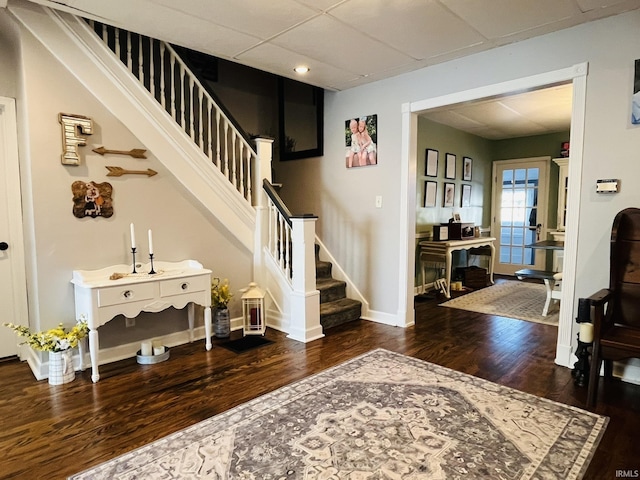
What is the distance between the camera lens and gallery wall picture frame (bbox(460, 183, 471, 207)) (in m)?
6.42

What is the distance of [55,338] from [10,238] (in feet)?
3.24

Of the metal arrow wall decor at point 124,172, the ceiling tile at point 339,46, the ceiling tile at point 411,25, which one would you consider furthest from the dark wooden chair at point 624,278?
the metal arrow wall decor at point 124,172

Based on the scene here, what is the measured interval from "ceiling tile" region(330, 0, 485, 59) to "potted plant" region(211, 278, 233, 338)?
2.40 meters

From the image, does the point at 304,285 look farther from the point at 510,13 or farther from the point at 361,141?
the point at 510,13

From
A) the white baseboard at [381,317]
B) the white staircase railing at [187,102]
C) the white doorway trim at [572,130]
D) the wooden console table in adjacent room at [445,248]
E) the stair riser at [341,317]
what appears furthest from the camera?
the wooden console table in adjacent room at [445,248]

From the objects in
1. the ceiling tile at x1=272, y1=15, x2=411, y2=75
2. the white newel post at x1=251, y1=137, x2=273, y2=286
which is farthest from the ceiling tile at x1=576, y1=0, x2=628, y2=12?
the white newel post at x1=251, y1=137, x2=273, y2=286

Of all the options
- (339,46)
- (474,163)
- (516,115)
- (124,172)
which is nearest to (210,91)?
(124,172)

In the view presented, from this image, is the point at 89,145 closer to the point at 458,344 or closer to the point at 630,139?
the point at 458,344

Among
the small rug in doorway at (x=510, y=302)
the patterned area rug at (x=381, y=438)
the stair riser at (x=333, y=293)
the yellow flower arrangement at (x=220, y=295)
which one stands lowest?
the small rug in doorway at (x=510, y=302)

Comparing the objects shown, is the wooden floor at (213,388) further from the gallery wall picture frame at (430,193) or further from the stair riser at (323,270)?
the gallery wall picture frame at (430,193)

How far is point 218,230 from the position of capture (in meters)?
3.65

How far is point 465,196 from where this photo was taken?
6.48 m

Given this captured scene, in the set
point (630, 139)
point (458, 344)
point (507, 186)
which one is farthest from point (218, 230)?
point (507, 186)

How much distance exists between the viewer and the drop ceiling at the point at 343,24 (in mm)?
2434
